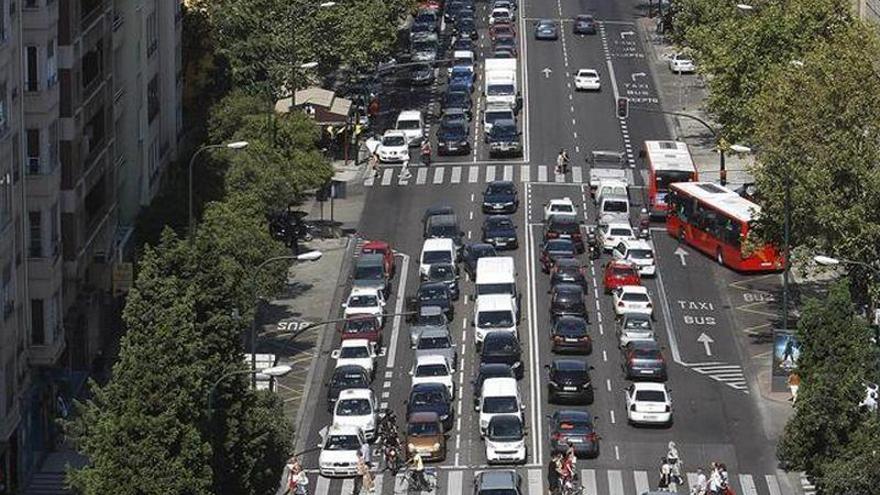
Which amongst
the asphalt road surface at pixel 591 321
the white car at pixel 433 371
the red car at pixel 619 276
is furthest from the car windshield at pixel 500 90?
the white car at pixel 433 371

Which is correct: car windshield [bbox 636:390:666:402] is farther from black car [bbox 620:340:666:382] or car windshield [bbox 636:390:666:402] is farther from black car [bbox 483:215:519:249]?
black car [bbox 483:215:519:249]

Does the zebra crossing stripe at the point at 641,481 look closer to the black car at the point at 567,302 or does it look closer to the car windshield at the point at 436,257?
the black car at the point at 567,302

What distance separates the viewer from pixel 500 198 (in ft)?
453

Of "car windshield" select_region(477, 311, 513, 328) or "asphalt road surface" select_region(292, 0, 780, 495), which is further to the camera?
"car windshield" select_region(477, 311, 513, 328)

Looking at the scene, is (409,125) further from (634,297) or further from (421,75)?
(634,297)

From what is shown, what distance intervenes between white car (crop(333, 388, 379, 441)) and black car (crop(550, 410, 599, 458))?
6975 millimetres

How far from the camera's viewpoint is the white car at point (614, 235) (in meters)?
129

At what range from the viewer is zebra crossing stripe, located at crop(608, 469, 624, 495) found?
10012 cm

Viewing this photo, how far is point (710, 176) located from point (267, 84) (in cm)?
2417

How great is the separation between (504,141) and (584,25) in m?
37.2

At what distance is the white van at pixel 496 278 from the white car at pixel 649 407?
1252 centimetres

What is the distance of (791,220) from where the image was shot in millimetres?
115438

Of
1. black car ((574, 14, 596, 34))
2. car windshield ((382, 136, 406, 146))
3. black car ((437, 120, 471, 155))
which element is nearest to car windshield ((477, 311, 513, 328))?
car windshield ((382, 136, 406, 146))

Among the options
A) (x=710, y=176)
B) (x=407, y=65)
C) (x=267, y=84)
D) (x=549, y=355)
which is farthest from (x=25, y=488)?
(x=407, y=65)
